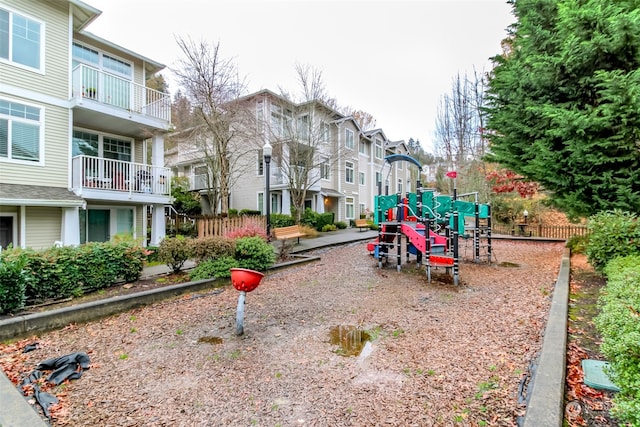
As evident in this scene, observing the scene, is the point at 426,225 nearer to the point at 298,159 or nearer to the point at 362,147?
the point at 298,159

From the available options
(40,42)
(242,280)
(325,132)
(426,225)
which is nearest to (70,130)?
(40,42)

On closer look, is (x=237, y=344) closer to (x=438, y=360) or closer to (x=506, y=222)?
(x=438, y=360)

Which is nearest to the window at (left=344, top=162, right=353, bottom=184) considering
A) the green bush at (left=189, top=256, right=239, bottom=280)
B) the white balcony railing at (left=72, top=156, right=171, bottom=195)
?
the white balcony railing at (left=72, top=156, right=171, bottom=195)

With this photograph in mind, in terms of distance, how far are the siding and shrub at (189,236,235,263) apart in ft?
21.3

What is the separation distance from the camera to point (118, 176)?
11.2 meters

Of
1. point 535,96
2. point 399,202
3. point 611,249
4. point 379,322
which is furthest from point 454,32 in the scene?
point 379,322

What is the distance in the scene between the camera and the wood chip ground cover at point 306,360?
2570 mm

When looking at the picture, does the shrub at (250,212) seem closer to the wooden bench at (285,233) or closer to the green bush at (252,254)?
the wooden bench at (285,233)

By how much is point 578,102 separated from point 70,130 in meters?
15.9

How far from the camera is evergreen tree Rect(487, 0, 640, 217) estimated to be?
7.12 meters

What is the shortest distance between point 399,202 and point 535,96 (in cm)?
577

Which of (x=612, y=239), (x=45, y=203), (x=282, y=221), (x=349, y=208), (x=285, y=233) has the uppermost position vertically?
(x=349, y=208)

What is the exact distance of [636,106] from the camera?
6.68 metres

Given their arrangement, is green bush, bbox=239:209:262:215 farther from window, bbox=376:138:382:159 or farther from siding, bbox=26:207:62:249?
window, bbox=376:138:382:159
